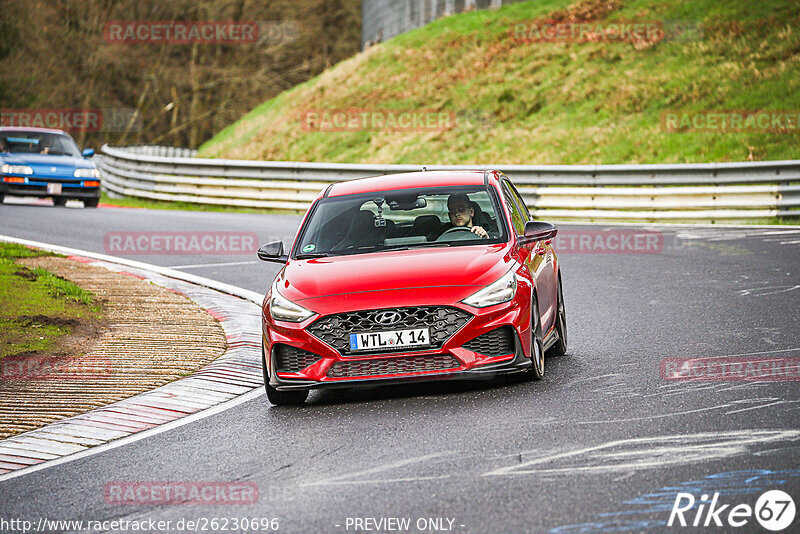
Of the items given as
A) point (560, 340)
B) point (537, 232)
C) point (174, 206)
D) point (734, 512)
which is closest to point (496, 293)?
point (537, 232)

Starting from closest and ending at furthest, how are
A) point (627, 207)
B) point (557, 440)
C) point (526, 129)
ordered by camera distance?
1. point (557, 440)
2. point (627, 207)
3. point (526, 129)

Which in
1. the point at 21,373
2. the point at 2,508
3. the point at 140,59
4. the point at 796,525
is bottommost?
the point at 140,59

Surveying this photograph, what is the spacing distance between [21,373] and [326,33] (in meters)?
60.0

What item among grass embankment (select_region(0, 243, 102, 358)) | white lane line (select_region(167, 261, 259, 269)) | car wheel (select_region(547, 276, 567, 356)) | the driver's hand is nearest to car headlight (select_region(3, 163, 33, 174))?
white lane line (select_region(167, 261, 259, 269))

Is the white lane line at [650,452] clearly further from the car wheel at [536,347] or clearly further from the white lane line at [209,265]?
the white lane line at [209,265]

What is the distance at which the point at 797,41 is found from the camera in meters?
33.0

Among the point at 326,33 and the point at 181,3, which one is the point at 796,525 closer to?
the point at 181,3

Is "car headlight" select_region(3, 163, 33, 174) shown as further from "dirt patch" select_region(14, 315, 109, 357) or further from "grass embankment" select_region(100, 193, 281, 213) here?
"dirt patch" select_region(14, 315, 109, 357)

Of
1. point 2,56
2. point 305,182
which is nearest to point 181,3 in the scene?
point 2,56

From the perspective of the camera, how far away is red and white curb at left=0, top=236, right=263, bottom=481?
23.9 ft

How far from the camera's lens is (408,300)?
782cm

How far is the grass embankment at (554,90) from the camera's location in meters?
30.6

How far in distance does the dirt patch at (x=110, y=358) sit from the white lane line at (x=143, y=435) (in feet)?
2.58

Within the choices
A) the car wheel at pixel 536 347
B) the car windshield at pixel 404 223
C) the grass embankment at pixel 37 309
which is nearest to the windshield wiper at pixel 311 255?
the car windshield at pixel 404 223
